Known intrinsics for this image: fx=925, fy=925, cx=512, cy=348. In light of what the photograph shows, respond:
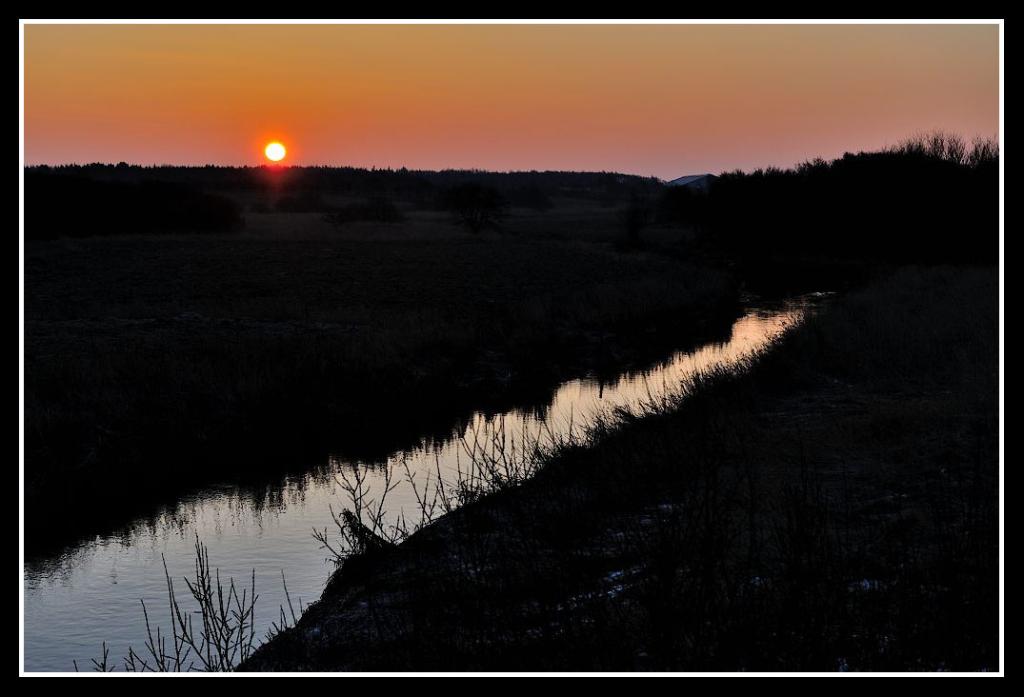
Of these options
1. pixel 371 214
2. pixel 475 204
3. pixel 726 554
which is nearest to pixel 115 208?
pixel 371 214

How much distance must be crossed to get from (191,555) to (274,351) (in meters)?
9.51

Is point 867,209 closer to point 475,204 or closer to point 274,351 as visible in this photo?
point 475,204

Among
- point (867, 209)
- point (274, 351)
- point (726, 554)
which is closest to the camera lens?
point (726, 554)

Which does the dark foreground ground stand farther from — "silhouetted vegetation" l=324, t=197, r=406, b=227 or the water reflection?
"silhouetted vegetation" l=324, t=197, r=406, b=227

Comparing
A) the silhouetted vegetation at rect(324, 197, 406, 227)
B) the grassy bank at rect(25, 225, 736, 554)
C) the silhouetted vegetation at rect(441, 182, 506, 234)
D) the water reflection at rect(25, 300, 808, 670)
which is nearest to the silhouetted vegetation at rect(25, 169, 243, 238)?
the silhouetted vegetation at rect(324, 197, 406, 227)

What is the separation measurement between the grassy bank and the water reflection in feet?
2.47

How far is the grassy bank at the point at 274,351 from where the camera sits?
15.5m

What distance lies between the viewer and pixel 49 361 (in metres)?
19.1

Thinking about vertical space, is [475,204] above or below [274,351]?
above

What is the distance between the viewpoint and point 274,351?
2145cm

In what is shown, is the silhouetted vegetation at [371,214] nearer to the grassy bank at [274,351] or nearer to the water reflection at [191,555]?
the grassy bank at [274,351]

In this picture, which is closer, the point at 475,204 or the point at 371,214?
the point at 475,204
